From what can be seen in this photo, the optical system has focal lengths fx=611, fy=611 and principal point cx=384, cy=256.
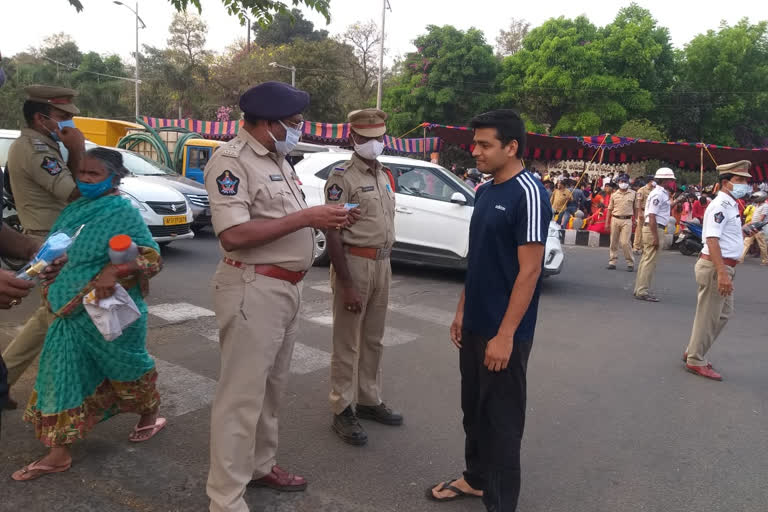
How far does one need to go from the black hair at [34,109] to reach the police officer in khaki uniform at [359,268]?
2.00 m

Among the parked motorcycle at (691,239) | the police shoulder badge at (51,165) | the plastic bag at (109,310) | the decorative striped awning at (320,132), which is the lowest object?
the parked motorcycle at (691,239)

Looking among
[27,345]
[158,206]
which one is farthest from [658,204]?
[27,345]

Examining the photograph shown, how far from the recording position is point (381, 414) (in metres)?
3.95

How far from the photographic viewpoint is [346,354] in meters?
3.72

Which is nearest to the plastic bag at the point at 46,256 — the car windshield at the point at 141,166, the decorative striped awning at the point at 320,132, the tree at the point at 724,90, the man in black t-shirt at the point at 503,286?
the man in black t-shirt at the point at 503,286

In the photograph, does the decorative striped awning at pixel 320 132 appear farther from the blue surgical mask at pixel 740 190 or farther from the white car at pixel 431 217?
the blue surgical mask at pixel 740 190

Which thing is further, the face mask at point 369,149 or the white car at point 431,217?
the white car at point 431,217

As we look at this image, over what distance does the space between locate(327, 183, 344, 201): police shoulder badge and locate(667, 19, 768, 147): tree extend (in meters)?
37.6

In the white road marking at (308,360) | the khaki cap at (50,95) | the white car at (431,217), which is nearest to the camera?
the khaki cap at (50,95)

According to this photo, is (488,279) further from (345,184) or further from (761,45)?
(761,45)

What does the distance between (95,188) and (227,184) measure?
975 mm

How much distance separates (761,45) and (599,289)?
128 ft

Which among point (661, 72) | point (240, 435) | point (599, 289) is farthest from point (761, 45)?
point (240, 435)

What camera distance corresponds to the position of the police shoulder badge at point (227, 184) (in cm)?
254
